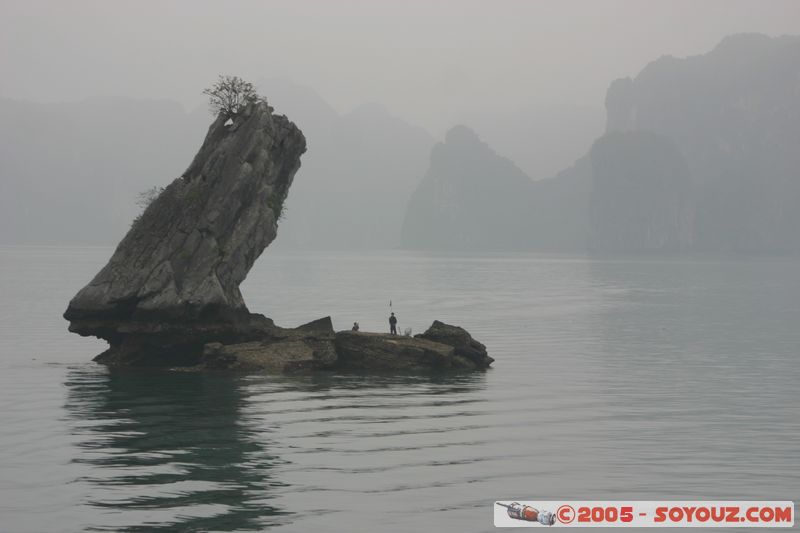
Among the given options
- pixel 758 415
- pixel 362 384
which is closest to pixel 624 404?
pixel 758 415

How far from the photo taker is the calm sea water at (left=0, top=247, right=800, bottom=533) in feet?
83.0

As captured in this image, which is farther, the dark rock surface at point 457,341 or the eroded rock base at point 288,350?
the dark rock surface at point 457,341

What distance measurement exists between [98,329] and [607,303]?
76682 millimetres

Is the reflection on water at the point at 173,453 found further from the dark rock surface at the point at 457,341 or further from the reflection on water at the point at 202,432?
Answer: the dark rock surface at the point at 457,341

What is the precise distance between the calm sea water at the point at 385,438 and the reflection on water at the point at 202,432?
0.31ft

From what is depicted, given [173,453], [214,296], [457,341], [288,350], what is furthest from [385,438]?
[457,341]

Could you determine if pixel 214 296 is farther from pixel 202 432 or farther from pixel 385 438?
pixel 385 438

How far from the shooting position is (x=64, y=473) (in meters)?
28.2

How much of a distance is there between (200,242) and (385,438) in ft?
71.4

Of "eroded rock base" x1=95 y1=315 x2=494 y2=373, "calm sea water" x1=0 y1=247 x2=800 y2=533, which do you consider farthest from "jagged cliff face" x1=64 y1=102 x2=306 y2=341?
"calm sea water" x1=0 y1=247 x2=800 y2=533

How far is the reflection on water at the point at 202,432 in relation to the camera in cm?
2455

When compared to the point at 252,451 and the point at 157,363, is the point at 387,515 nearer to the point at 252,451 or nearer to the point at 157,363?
the point at 252,451

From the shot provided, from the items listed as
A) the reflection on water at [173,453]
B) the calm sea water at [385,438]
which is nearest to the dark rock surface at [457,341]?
the calm sea water at [385,438]

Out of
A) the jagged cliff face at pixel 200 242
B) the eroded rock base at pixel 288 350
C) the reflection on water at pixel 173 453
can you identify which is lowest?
the reflection on water at pixel 173 453
